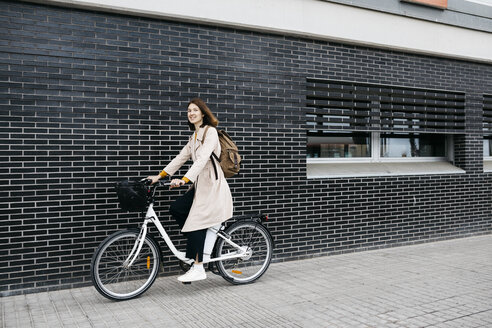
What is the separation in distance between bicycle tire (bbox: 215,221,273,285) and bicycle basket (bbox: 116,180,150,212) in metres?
1.05

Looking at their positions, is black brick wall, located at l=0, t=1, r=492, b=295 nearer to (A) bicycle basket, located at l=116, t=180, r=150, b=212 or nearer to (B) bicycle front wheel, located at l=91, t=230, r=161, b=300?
(B) bicycle front wheel, located at l=91, t=230, r=161, b=300

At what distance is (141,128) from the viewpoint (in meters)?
5.69

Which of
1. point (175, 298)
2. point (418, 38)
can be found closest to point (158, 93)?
point (175, 298)

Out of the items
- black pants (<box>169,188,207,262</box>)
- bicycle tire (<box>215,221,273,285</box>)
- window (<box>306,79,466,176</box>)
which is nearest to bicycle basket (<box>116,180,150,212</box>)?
black pants (<box>169,188,207,262</box>)

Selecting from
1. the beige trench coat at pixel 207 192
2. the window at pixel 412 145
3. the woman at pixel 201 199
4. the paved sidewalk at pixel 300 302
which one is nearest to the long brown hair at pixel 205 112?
the woman at pixel 201 199

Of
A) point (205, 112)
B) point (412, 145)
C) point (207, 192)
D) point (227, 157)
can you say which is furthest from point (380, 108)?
point (207, 192)

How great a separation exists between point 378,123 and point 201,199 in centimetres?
391

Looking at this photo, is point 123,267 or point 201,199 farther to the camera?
point 201,199

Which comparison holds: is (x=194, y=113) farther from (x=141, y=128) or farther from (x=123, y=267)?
(x=123, y=267)

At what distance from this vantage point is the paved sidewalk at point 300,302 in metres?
4.09

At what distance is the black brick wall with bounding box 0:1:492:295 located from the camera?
5086 millimetres

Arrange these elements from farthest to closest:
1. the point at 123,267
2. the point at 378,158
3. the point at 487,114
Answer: the point at 487,114, the point at 378,158, the point at 123,267

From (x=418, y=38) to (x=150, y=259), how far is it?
587 centimetres

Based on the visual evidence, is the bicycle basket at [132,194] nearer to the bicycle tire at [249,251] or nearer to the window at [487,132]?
the bicycle tire at [249,251]
